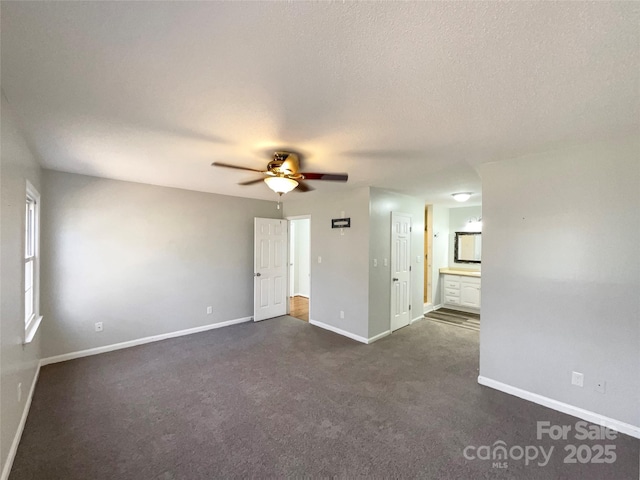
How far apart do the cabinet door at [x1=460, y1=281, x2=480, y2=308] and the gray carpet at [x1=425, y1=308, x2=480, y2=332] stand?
0.75 ft

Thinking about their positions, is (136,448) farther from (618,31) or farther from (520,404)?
(618,31)

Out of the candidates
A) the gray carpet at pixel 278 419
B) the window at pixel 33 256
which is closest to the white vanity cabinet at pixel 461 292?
the gray carpet at pixel 278 419

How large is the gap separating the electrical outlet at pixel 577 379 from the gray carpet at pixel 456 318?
2364 millimetres

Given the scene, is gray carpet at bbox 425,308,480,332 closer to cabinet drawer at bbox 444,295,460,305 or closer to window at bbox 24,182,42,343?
cabinet drawer at bbox 444,295,460,305

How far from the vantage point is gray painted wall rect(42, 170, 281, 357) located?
135 inches

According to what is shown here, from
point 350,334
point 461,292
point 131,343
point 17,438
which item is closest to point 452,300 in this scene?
point 461,292

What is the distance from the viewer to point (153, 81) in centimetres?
151

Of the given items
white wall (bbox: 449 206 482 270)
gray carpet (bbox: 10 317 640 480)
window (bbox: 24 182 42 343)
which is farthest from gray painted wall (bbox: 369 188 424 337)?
window (bbox: 24 182 42 343)

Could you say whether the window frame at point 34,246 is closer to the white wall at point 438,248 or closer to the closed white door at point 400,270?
the closed white door at point 400,270

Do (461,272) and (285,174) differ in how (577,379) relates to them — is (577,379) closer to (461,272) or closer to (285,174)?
(285,174)

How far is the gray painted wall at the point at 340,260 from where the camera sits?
4.18 metres

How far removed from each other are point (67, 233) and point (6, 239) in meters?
1.96

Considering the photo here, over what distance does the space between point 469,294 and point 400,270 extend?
2067 millimetres

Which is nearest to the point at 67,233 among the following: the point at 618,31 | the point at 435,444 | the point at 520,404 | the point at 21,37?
the point at 21,37
